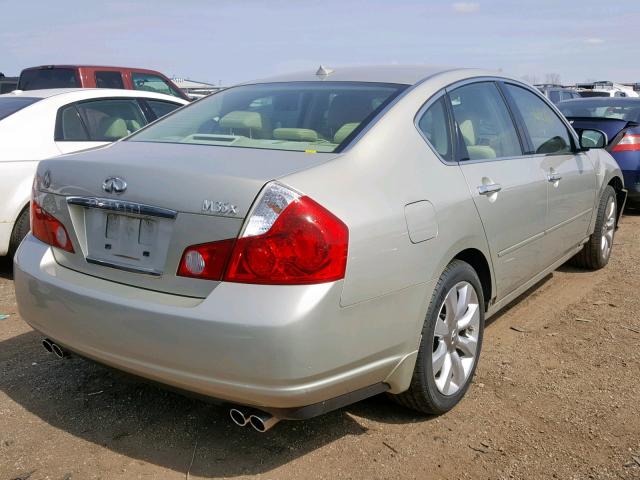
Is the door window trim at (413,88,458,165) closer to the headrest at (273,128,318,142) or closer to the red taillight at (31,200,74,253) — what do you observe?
the headrest at (273,128,318,142)

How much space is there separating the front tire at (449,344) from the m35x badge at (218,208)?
3.23 feet

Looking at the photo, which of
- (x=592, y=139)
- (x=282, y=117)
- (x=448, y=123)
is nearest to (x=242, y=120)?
(x=282, y=117)

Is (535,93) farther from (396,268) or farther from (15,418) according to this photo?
(15,418)

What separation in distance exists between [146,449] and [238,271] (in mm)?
1011

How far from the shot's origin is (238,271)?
230 centimetres

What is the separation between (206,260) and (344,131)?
35.8 inches

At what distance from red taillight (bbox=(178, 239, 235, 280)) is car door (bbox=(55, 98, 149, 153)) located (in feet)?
11.8

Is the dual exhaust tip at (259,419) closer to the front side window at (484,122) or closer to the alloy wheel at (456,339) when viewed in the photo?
the alloy wheel at (456,339)

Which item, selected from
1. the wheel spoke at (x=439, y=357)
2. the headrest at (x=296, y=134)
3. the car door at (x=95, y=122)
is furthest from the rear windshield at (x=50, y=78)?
the wheel spoke at (x=439, y=357)

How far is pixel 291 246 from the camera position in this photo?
89.9 inches

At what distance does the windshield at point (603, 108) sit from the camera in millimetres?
8605

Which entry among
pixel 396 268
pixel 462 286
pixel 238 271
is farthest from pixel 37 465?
pixel 462 286

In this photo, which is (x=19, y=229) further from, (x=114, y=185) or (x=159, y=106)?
(x=114, y=185)

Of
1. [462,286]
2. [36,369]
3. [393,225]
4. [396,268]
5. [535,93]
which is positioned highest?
[535,93]
